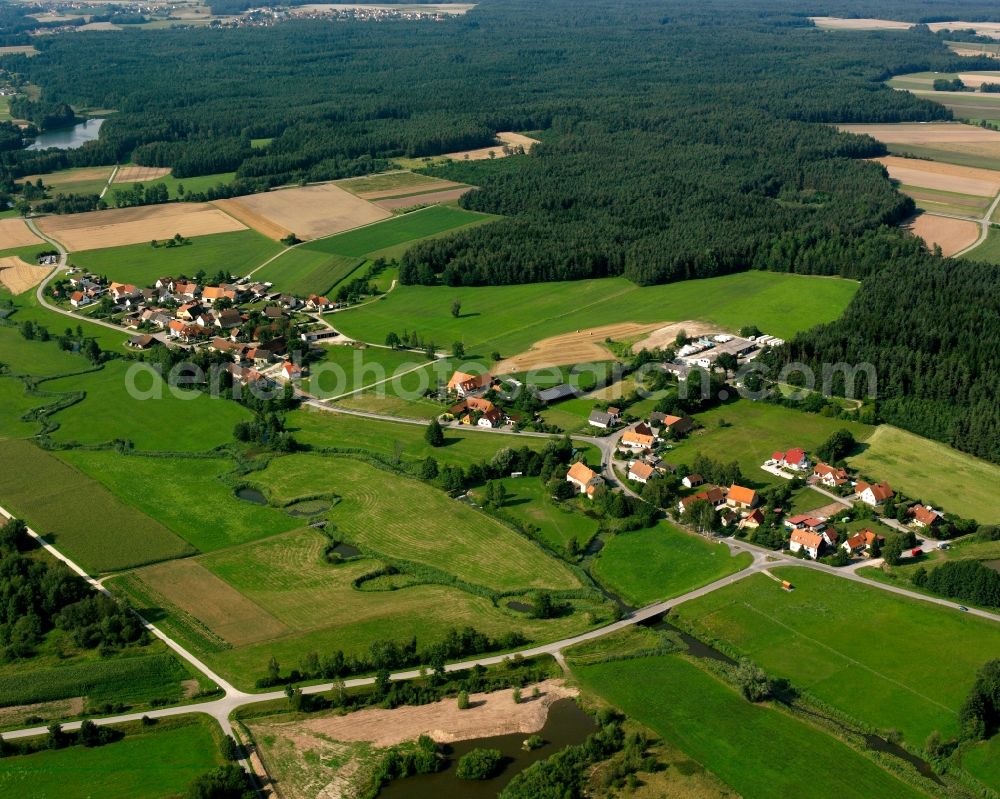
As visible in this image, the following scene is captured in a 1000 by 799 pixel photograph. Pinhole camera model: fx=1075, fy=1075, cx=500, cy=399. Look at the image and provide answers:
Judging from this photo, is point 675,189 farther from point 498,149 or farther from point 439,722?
point 439,722

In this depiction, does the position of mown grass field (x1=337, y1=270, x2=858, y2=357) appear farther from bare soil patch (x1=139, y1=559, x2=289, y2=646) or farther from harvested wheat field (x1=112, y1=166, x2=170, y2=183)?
harvested wheat field (x1=112, y1=166, x2=170, y2=183)

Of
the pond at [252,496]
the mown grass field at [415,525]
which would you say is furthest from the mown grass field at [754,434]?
the pond at [252,496]

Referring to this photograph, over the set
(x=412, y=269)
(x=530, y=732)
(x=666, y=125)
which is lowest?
(x=530, y=732)

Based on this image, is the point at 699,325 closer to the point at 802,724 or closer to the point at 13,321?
the point at 802,724

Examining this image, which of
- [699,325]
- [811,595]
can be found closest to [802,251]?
[699,325]

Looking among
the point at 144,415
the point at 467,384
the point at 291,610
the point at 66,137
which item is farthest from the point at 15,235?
the point at 291,610
